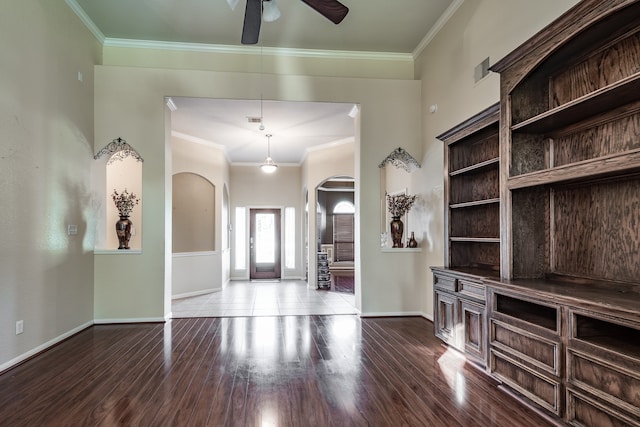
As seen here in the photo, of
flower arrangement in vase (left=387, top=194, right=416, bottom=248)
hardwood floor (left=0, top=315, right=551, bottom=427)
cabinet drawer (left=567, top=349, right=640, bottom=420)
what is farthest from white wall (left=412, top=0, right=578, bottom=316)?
cabinet drawer (left=567, top=349, right=640, bottom=420)

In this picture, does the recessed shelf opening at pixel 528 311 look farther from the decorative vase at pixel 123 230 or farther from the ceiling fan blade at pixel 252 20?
the decorative vase at pixel 123 230

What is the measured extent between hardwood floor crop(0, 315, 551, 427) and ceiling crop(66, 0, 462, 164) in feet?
11.1

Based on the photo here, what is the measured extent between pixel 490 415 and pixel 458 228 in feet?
7.30

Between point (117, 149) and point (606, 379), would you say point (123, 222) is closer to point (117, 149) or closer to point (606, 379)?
point (117, 149)

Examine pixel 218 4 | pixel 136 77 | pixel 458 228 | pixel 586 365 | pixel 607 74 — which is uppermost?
pixel 218 4

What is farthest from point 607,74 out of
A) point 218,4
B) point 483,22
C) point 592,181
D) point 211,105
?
point 211,105

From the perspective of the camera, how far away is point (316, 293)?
8156 millimetres

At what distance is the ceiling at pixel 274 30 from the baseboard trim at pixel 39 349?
10.7 ft

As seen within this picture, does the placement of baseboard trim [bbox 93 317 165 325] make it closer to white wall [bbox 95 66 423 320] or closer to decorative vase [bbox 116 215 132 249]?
white wall [bbox 95 66 423 320]

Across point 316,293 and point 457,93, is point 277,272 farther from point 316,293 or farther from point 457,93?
point 457,93

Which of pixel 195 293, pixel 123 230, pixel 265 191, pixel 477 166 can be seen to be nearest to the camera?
pixel 477 166

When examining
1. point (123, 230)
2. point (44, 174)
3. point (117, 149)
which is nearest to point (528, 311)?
point (44, 174)

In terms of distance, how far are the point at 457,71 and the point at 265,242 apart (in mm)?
7466

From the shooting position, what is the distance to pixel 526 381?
2727 mm
